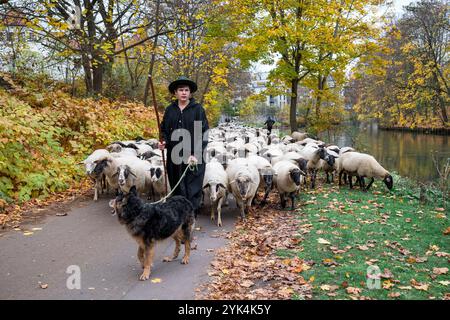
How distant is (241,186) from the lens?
859 centimetres

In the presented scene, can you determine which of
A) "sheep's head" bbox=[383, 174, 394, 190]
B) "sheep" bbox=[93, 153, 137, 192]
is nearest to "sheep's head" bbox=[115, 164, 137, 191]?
"sheep" bbox=[93, 153, 137, 192]

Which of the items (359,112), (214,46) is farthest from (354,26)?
(359,112)

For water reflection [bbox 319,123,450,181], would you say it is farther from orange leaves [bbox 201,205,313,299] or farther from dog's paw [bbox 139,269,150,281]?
dog's paw [bbox 139,269,150,281]

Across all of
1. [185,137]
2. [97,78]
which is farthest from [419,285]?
[97,78]

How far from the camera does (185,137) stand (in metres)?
6.71

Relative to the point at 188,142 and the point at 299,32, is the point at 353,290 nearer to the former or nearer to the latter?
the point at 188,142

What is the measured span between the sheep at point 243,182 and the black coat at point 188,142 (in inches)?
71.1

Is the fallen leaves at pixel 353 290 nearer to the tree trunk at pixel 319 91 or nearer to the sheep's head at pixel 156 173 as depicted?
the sheep's head at pixel 156 173

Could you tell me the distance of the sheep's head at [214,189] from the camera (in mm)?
8198

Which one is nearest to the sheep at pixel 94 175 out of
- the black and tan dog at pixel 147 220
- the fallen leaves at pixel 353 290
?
the black and tan dog at pixel 147 220

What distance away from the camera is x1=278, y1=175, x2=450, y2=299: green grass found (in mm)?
5074

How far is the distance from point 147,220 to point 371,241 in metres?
4.16

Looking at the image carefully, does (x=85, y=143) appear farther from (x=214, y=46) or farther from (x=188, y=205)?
(x=214, y=46)
